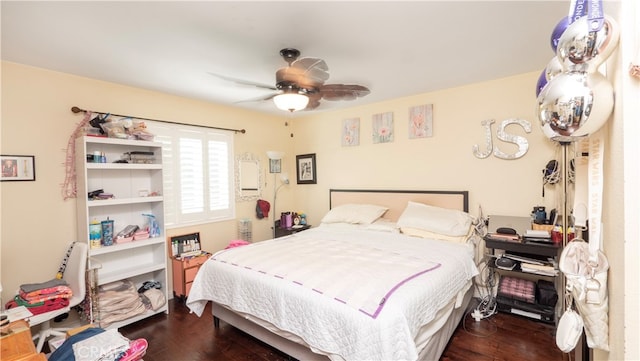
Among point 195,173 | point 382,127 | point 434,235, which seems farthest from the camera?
point 382,127

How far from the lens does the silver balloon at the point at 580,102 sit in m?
0.65

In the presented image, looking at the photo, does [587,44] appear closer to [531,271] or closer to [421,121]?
[531,271]

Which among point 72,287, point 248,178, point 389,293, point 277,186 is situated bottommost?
point 72,287

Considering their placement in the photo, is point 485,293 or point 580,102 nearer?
point 580,102

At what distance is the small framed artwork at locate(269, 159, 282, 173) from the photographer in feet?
15.6

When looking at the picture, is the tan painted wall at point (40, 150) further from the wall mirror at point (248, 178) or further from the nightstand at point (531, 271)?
the nightstand at point (531, 271)

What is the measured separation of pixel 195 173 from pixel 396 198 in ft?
8.90

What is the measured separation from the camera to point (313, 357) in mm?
1908

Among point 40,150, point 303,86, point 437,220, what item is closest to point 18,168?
point 40,150

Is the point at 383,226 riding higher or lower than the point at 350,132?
lower

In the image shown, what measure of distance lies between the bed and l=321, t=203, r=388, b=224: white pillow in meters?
0.33

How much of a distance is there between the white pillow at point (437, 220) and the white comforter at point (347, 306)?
0.69 ft

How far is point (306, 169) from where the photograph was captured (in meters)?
4.96

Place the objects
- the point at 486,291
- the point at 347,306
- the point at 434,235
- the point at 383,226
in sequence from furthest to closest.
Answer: the point at 383,226 < the point at 486,291 < the point at 434,235 < the point at 347,306
